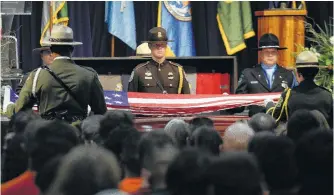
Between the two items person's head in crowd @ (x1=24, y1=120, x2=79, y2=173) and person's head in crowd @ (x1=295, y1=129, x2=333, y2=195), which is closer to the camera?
person's head in crowd @ (x1=295, y1=129, x2=333, y2=195)

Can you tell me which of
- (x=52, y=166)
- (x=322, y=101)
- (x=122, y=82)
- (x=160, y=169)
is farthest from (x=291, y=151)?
(x=122, y=82)

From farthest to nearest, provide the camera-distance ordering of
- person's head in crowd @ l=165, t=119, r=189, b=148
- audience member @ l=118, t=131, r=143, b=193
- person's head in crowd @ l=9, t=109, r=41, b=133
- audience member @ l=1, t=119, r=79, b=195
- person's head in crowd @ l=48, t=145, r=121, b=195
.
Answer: person's head in crowd @ l=9, t=109, r=41, b=133 < person's head in crowd @ l=165, t=119, r=189, b=148 < audience member @ l=1, t=119, r=79, b=195 < audience member @ l=118, t=131, r=143, b=193 < person's head in crowd @ l=48, t=145, r=121, b=195

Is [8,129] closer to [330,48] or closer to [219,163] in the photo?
[219,163]

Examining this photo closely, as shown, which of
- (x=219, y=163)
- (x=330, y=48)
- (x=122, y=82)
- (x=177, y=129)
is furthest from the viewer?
(x=122, y=82)

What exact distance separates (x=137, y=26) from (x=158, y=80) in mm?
3082

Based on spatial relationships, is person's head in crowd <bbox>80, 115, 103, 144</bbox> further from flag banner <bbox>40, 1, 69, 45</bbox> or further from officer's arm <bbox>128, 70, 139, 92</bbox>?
flag banner <bbox>40, 1, 69, 45</bbox>

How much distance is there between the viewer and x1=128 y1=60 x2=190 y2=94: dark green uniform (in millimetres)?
10588

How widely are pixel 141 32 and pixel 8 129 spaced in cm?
719

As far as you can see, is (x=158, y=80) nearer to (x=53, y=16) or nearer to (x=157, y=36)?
(x=157, y=36)

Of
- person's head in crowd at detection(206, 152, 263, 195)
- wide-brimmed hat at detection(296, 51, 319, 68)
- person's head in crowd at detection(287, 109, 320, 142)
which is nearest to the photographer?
person's head in crowd at detection(206, 152, 263, 195)

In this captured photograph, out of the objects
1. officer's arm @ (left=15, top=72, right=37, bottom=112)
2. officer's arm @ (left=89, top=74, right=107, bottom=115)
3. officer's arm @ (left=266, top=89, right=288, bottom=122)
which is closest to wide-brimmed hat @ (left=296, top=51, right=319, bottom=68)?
officer's arm @ (left=266, top=89, right=288, bottom=122)

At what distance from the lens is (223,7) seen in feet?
43.8

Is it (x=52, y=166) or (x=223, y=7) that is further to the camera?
(x=223, y=7)

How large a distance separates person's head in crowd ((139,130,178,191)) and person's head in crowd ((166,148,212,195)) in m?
0.09
